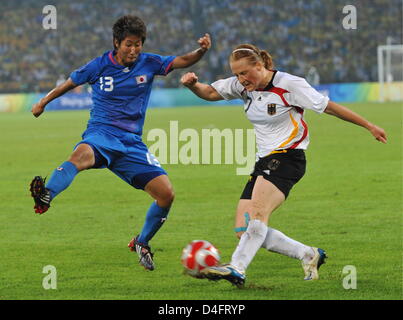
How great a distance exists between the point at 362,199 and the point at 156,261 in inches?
195

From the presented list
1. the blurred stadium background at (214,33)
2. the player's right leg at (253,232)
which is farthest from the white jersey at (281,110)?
the blurred stadium background at (214,33)

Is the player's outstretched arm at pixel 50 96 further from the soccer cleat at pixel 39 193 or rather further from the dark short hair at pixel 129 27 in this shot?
the soccer cleat at pixel 39 193

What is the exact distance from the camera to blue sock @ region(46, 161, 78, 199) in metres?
6.80

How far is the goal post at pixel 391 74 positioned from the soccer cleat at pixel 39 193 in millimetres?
37756

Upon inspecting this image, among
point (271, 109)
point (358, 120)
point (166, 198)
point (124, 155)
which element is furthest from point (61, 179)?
point (358, 120)

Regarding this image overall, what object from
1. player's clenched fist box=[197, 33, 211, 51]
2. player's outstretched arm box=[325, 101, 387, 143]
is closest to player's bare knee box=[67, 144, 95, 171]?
player's clenched fist box=[197, 33, 211, 51]

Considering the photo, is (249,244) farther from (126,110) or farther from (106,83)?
(106,83)

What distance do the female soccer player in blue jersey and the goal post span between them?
36533 mm

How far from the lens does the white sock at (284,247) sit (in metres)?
6.68

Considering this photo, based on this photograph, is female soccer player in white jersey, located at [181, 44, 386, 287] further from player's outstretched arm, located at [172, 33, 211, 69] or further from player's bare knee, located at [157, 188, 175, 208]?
player's bare knee, located at [157, 188, 175, 208]

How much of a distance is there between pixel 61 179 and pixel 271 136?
68.1 inches

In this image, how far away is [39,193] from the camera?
662 centimetres

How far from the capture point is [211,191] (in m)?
13.3
